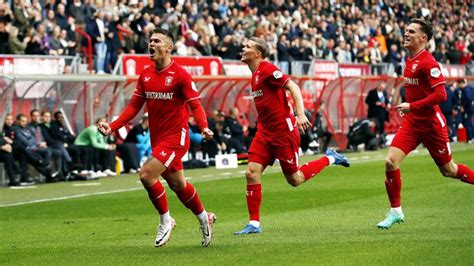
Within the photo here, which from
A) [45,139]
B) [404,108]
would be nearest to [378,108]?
[45,139]

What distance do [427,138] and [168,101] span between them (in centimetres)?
339

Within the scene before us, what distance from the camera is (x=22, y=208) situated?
20.8 m

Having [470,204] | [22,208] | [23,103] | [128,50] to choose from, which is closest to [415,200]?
[470,204]

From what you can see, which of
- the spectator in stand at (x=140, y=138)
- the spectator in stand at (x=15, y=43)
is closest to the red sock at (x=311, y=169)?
the spectator in stand at (x=15, y=43)

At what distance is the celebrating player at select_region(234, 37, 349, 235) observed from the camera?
14.9 m

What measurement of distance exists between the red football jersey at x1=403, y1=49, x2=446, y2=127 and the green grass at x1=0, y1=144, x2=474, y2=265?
133cm

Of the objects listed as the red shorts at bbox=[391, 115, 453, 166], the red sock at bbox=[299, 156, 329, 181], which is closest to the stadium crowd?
the red sock at bbox=[299, 156, 329, 181]

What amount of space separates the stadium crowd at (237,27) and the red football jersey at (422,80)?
664 inches

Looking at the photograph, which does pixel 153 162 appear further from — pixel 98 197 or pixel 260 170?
pixel 98 197

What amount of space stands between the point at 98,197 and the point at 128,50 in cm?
1213

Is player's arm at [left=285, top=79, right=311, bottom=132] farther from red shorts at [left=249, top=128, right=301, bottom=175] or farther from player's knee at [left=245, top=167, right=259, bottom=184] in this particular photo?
player's knee at [left=245, top=167, right=259, bottom=184]

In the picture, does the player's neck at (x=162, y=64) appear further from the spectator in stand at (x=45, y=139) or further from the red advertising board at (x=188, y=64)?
the red advertising board at (x=188, y=64)

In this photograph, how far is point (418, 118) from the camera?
15.0m

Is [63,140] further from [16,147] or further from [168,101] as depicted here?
[168,101]
